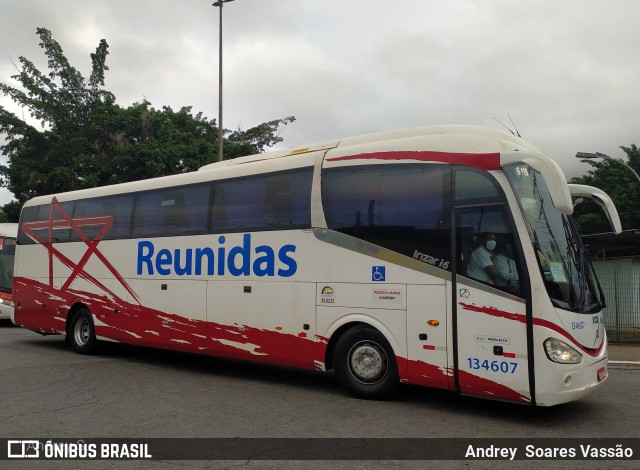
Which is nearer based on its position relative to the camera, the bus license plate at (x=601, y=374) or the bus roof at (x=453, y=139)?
the bus license plate at (x=601, y=374)

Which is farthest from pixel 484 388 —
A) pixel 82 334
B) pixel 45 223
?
pixel 45 223

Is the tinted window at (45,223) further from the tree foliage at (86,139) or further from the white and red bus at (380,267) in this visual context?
the tree foliage at (86,139)

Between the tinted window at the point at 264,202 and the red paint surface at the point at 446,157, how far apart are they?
94 centimetres

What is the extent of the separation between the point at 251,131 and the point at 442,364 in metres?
28.0

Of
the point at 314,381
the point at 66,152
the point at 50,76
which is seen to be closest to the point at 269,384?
the point at 314,381

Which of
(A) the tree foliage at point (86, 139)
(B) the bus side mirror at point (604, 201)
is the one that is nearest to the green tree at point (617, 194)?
(A) the tree foliage at point (86, 139)

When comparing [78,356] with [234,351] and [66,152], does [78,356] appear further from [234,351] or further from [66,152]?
[66,152]

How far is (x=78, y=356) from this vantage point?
11.7 metres

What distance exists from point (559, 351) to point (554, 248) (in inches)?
46.4

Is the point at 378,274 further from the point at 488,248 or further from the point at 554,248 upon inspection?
the point at 554,248

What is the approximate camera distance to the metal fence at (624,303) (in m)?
14.7

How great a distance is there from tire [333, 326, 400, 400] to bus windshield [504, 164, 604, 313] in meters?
2.18

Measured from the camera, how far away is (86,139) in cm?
3092

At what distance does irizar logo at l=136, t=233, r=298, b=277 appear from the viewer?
8461 mm
